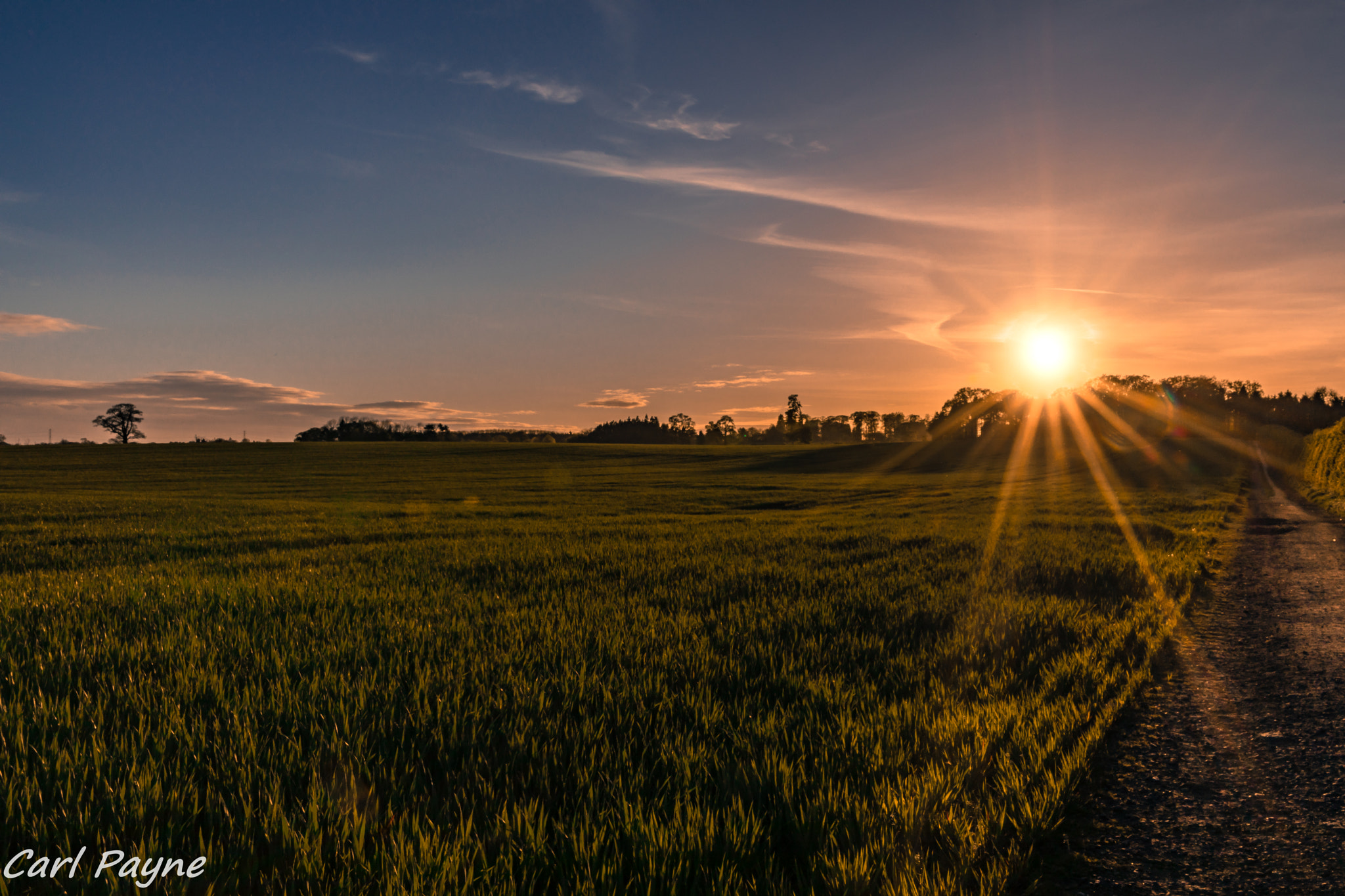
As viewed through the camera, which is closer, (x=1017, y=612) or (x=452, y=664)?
(x=452, y=664)

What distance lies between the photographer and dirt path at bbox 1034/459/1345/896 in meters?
3.24

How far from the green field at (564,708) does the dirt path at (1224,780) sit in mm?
245

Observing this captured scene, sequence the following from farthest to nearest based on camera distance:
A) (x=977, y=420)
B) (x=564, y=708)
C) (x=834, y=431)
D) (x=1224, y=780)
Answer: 1. (x=834, y=431)
2. (x=977, y=420)
3. (x=564, y=708)
4. (x=1224, y=780)

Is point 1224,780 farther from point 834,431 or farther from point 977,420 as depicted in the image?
point 834,431

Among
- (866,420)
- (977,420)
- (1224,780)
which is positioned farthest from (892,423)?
(1224,780)

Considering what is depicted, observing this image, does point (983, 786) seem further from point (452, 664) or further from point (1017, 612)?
point (1017, 612)

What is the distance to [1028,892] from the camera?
3107 mm

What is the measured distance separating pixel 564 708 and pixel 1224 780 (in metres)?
4.42

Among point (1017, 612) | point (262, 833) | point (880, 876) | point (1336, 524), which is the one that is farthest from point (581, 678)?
point (1336, 524)

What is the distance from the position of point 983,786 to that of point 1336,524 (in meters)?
24.3

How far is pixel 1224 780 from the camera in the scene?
4.18 m

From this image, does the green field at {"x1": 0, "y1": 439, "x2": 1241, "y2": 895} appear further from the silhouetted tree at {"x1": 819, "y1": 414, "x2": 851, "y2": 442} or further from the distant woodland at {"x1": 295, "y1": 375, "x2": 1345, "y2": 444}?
the silhouetted tree at {"x1": 819, "y1": 414, "x2": 851, "y2": 442}

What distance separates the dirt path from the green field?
0.24 meters

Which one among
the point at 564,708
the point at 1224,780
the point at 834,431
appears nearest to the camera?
the point at 1224,780
